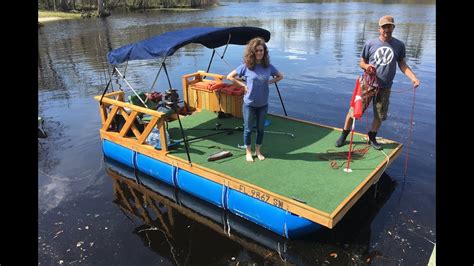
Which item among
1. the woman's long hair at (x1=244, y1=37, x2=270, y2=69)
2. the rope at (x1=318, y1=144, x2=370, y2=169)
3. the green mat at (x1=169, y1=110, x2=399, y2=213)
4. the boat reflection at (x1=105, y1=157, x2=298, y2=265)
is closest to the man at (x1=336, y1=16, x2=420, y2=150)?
the rope at (x1=318, y1=144, x2=370, y2=169)

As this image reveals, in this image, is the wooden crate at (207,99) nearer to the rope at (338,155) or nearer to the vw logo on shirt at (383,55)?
the rope at (338,155)

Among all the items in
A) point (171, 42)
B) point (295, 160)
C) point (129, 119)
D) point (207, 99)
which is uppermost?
point (171, 42)

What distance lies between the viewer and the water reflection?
5902mm

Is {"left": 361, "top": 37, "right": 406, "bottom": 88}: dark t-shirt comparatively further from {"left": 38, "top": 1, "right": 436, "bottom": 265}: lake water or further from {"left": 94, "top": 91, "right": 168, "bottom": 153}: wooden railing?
{"left": 94, "top": 91, "right": 168, "bottom": 153}: wooden railing

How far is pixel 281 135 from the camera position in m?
8.67

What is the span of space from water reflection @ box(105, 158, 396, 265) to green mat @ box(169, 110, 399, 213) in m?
0.80

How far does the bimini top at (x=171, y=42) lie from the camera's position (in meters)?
7.37

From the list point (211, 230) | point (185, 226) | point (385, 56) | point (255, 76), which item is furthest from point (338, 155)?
point (185, 226)

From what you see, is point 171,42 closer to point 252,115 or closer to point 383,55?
point 252,115

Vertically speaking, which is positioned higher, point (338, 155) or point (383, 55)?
point (383, 55)

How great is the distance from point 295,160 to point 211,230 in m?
2.29

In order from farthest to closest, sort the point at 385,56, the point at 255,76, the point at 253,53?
the point at 385,56, the point at 255,76, the point at 253,53

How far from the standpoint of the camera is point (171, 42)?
7.49 meters
